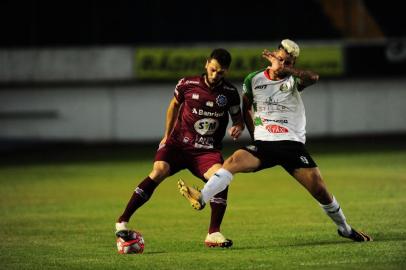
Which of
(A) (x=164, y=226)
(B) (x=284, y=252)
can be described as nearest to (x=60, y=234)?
(A) (x=164, y=226)

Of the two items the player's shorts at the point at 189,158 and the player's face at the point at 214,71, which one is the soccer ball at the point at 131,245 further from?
the player's face at the point at 214,71

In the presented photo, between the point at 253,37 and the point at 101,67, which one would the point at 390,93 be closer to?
the point at 253,37

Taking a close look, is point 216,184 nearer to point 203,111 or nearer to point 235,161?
point 235,161

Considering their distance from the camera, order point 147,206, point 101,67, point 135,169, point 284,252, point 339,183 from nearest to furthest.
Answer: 1. point 284,252
2. point 147,206
3. point 339,183
4. point 135,169
5. point 101,67

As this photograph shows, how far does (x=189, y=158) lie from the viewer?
10.6m

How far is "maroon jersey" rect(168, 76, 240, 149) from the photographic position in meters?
10.5

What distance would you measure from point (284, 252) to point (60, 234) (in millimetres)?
3293

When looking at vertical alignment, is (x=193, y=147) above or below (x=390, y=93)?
above

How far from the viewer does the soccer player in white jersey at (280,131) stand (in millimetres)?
10156

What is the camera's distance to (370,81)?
3072 cm

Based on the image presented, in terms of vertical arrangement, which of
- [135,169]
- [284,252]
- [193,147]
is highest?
[193,147]

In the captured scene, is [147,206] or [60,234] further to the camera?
[147,206]

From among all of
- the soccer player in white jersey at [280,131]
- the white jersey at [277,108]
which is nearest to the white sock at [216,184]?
the soccer player in white jersey at [280,131]

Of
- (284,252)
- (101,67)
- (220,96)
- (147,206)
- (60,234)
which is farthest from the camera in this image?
(101,67)
